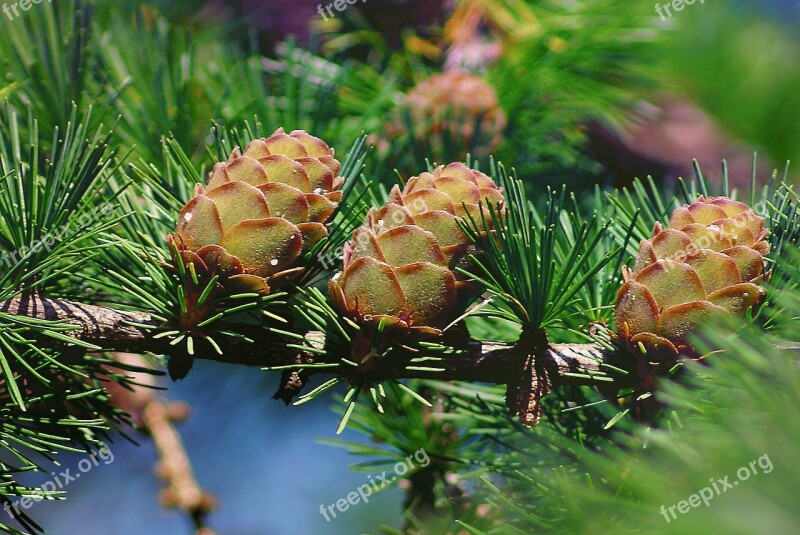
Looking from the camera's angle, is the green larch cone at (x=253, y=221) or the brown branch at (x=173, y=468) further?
the brown branch at (x=173, y=468)

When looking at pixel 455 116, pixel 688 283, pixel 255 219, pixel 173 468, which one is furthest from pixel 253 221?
pixel 173 468

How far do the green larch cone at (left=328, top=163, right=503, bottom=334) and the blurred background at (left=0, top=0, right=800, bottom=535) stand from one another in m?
0.30

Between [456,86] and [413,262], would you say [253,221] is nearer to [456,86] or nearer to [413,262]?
[413,262]

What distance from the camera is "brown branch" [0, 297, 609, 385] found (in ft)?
1.52

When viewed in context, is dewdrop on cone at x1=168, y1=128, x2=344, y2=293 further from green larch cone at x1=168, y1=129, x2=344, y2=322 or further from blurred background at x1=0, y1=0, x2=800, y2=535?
blurred background at x1=0, y1=0, x2=800, y2=535

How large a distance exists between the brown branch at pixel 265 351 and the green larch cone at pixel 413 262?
0.03 meters

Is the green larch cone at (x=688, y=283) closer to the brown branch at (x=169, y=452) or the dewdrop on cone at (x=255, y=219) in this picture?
the dewdrop on cone at (x=255, y=219)

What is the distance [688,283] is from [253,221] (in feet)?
0.79

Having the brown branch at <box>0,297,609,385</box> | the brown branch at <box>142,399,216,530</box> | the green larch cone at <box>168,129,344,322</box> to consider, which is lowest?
the brown branch at <box>142,399,216,530</box>

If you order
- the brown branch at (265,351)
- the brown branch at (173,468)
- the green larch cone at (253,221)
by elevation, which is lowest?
the brown branch at (173,468)

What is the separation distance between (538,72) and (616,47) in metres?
0.11

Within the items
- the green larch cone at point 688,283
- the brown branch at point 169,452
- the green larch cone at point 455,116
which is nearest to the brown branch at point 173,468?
the brown branch at point 169,452

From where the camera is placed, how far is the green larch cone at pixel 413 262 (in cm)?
45

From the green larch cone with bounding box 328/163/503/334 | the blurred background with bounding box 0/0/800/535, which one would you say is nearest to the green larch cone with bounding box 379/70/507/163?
the blurred background with bounding box 0/0/800/535
